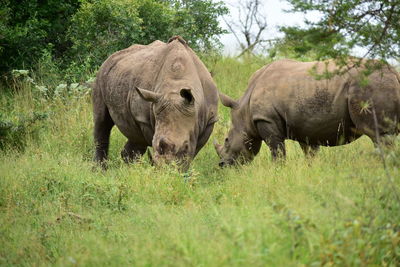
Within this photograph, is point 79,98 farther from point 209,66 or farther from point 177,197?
point 177,197

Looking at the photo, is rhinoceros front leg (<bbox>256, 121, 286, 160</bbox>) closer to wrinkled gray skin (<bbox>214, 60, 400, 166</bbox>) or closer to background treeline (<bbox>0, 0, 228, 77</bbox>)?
wrinkled gray skin (<bbox>214, 60, 400, 166</bbox>)

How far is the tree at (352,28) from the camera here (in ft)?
22.1

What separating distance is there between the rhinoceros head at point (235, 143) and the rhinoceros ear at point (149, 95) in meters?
2.27

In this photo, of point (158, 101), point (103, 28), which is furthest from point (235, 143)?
point (103, 28)

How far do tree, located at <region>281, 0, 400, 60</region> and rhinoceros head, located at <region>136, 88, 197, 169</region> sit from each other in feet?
7.77

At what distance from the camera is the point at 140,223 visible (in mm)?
6914

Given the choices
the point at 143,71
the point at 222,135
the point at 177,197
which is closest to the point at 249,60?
the point at 222,135

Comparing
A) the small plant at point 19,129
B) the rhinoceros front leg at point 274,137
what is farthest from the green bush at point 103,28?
the rhinoceros front leg at point 274,137

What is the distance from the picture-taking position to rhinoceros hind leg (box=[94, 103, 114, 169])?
11117 mm

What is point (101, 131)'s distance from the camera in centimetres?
1124

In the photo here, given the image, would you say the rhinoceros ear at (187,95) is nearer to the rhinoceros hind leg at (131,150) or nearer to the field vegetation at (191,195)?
the field vegetation at (191,195)

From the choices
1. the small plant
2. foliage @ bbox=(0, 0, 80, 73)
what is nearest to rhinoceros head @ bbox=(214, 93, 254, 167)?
the small plant

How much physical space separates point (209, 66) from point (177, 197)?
9.03 metres

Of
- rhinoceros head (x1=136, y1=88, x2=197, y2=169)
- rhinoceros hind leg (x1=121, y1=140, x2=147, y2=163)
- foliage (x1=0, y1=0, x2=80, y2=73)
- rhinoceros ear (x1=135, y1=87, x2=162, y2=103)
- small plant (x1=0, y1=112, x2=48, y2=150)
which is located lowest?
rhinoceros hind leg (x1=121, y1=140, x2=147, y2=163)
